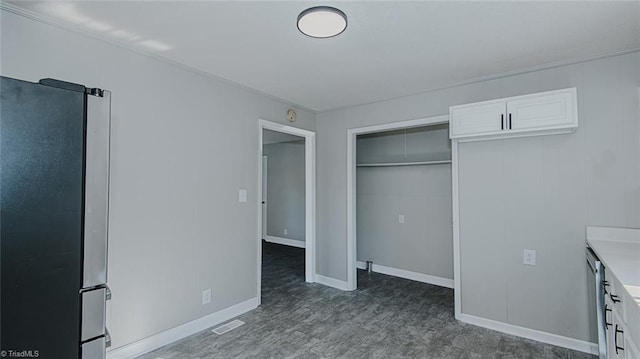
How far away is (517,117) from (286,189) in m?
5.10

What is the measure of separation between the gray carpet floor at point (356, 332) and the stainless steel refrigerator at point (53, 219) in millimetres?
1548

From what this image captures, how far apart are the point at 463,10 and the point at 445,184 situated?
8.96 ft

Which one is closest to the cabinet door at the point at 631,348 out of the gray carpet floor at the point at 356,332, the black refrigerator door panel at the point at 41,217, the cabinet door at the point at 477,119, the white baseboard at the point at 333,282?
the gray carpet floor at the point at 356,332

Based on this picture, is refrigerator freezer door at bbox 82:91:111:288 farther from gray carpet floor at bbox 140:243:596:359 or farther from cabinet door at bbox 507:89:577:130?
cabinet door at bbox 507:89:577:130

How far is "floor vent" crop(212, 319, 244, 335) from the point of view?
9.30 ft

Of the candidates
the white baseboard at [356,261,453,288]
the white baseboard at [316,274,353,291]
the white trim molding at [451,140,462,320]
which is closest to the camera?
the white trim molding at [451,140,462,320]

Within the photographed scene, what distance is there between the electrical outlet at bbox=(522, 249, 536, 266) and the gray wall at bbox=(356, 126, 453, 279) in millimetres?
1373

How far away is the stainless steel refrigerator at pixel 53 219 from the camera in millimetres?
1016

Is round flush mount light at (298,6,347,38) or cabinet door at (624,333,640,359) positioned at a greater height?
round flush mount light at (298,6,347,38)

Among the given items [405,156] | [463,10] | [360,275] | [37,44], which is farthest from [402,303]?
[37,44]

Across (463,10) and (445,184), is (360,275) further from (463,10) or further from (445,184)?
(463,10)

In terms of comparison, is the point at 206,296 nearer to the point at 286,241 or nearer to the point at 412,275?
the point at 412,275

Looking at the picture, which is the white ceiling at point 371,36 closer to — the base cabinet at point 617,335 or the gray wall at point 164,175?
the gray wall at point 164,175

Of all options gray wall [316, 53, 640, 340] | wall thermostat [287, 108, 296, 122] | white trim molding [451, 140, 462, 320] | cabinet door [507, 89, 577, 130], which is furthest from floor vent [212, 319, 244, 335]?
cabinet door [507, 89, 577, 130]
